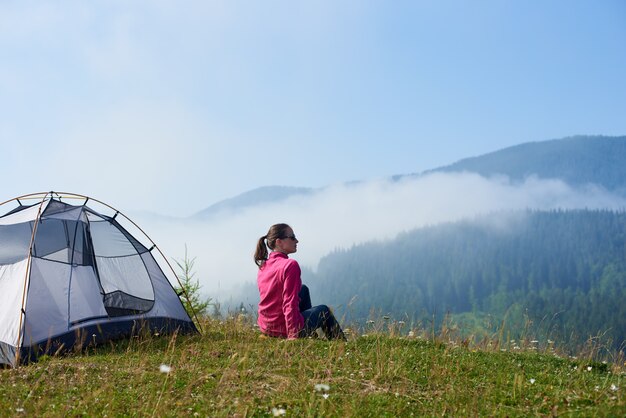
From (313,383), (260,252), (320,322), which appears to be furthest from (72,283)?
(313,383)

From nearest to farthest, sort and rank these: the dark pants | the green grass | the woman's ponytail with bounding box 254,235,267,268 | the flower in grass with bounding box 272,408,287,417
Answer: the flower in grass with bounding box 272,408,287,417
the green grass
the dark pants
the woman's ponytail with bounding box 254,235,267,268

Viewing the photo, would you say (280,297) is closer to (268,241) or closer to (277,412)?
(268,241)

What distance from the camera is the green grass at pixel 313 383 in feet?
20.6

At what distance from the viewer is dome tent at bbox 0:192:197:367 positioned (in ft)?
32.8

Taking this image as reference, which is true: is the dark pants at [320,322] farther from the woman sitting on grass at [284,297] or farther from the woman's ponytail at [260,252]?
the woman's ponytail at [260,252]

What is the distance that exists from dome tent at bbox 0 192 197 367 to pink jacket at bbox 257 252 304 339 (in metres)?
1.64

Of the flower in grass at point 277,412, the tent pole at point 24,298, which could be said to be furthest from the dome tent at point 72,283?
the flower in grass at point 277,412

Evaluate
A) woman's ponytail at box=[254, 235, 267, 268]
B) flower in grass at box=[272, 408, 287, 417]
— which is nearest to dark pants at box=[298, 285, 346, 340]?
woman's ponytail at box=[254, 235, 267, 268]

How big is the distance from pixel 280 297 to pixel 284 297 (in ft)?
0.96

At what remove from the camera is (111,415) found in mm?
6180

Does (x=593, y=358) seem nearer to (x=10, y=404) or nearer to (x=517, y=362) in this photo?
(x=517, y=362)

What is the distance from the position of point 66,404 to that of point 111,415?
65 centimetres

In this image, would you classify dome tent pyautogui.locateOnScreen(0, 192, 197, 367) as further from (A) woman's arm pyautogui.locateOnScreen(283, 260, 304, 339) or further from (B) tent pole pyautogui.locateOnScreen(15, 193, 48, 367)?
(A) woman's arm pyautogui.locateOnScreen(283, 260, 304, 339)

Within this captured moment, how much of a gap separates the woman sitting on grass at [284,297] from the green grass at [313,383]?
0.31 metres
